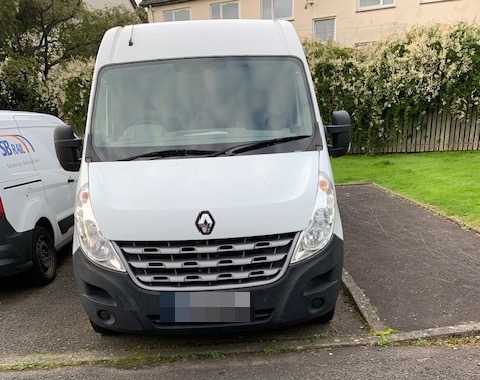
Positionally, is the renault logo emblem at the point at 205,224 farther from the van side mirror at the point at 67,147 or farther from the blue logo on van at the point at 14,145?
the blue logo on van at the point at 14,145

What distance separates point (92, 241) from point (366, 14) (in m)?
21.6

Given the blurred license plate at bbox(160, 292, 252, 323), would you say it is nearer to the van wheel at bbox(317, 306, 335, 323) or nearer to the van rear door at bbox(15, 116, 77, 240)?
the van wheel at bbox(317, 306, 335, 323)

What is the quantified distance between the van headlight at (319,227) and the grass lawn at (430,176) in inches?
148

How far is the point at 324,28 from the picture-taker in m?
21.7

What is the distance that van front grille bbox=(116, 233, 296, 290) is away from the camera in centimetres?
268

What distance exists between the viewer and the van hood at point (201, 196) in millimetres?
2668

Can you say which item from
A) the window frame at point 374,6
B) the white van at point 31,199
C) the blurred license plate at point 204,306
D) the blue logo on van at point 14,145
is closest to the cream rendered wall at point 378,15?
the window frame at point 374,6

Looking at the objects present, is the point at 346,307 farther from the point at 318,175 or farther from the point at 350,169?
the point at 350,169

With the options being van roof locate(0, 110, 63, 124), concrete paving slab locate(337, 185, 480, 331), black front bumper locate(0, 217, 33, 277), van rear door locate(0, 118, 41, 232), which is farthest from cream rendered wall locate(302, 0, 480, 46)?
black front bumper locate(0, 217, 33, 277)

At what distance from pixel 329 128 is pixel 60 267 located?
386 cm

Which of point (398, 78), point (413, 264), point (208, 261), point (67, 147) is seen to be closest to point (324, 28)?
point (398, 78)

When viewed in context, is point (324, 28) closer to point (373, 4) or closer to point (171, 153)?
point (373, 4)

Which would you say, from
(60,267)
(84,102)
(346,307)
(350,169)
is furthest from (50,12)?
(346,307)

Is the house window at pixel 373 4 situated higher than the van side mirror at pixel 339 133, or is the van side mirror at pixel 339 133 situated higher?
the house window at pixel 373 4
